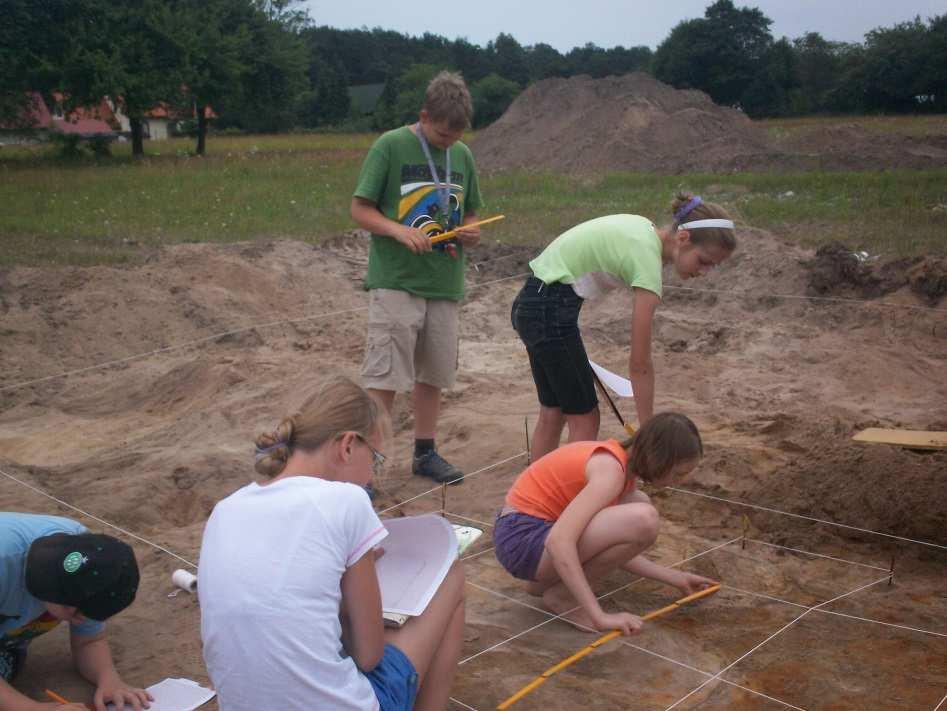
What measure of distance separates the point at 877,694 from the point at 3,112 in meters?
22.2

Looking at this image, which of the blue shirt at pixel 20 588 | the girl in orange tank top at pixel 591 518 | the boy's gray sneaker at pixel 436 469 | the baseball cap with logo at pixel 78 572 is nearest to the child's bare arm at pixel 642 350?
the girl in orange tank top at pixel 591 518

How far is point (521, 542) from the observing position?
3133mm

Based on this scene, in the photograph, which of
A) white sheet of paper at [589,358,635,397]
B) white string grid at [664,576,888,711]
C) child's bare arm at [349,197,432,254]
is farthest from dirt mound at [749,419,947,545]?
child's bare arm at [349,197,432,254]

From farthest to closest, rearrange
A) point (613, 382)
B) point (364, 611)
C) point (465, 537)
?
point (613, 382) → point (465, 537) → point (364, 611)

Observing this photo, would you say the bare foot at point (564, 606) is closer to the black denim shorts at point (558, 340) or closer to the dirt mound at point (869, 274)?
the black denim shorts at point (558, 340)

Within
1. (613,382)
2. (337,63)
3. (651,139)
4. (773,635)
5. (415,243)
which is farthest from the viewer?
(337,63)

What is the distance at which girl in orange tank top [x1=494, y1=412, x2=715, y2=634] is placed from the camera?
2840 mm

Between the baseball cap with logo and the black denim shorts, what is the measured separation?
5.95 feet

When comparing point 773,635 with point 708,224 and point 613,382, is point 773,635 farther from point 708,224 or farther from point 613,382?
point 708,224

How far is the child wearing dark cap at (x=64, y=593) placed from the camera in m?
2.35

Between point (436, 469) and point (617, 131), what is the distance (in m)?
16.9

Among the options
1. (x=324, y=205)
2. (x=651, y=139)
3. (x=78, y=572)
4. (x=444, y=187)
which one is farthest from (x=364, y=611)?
(x=651, y=139)

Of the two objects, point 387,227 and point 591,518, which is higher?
point 387,227

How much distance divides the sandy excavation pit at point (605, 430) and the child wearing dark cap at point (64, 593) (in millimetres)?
145
